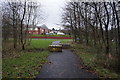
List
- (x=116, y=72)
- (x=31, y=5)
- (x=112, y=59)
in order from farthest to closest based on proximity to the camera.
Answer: (x=31, y=5) < (x=112, y=59) < (x=116, y=72)

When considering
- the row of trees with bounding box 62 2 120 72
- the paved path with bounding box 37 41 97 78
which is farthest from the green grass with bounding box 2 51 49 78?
the row of trees with bounding box 62 2 120 72

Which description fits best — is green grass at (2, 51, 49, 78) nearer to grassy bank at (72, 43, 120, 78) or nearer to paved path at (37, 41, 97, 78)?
paved path at (37, 41, 97, 78)

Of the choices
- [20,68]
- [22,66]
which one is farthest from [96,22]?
[20,68]

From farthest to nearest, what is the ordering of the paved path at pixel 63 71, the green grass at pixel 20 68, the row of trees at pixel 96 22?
the row of trees at pixel 96 22 → the paved path at pixel 63 71 → the green grass at pixel 20 68

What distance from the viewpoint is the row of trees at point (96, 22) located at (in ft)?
29.8

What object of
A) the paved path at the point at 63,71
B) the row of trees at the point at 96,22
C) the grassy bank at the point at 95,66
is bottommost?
the paved path at the point at 63,71

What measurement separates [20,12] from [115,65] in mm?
11944

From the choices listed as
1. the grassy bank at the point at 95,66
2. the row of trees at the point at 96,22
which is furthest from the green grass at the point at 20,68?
the row of trees at the point at 96,22

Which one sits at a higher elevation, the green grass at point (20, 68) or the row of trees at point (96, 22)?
the row of trees at point (96, 22)

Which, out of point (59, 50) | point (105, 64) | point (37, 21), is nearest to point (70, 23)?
point (37, 21)

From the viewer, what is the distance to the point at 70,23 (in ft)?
72.1

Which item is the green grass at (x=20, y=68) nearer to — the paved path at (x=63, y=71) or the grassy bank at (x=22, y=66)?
the grassy bank at (x=22, y=66)

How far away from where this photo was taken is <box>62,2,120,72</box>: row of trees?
9072 millimetres

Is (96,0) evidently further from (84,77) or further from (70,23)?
(70,23)
